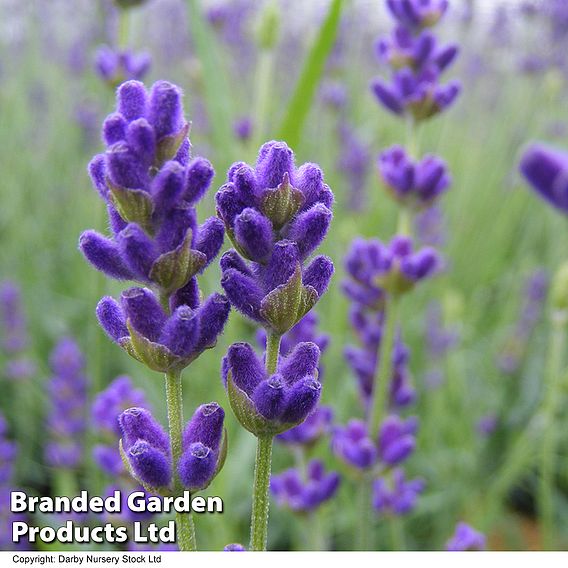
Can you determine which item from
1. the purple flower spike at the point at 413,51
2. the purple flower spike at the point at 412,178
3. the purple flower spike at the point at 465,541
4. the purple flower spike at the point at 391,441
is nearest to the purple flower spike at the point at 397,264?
the purple flower spike at the point at 412,178

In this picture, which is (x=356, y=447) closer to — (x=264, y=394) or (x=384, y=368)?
(x=384, y=368)

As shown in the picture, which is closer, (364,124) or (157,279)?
(157,279)

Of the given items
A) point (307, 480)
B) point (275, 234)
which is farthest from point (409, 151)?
point (275, 234)

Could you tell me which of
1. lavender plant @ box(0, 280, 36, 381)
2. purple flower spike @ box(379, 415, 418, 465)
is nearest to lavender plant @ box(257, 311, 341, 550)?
purple flower spike @ box(379, 415, 418, 465)

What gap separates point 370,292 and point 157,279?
100cm

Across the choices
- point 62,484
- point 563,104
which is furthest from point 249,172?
point 563,104

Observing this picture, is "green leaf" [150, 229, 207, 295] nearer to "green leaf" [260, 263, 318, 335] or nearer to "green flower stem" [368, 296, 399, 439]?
"green leaf" [260, 263, 318, 335]

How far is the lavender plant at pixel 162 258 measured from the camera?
0.64 metres

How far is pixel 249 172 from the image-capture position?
2.20 feet

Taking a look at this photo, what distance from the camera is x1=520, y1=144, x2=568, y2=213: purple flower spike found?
0.83 m

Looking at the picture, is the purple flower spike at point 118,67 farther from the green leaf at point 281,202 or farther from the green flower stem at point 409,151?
the green leaf at point 281,202

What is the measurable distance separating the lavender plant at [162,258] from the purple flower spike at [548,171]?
0.36 metres

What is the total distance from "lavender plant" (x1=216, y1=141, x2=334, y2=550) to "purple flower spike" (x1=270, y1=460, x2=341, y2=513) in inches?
32.5

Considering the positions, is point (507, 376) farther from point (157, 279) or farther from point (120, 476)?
point (157, 279)
